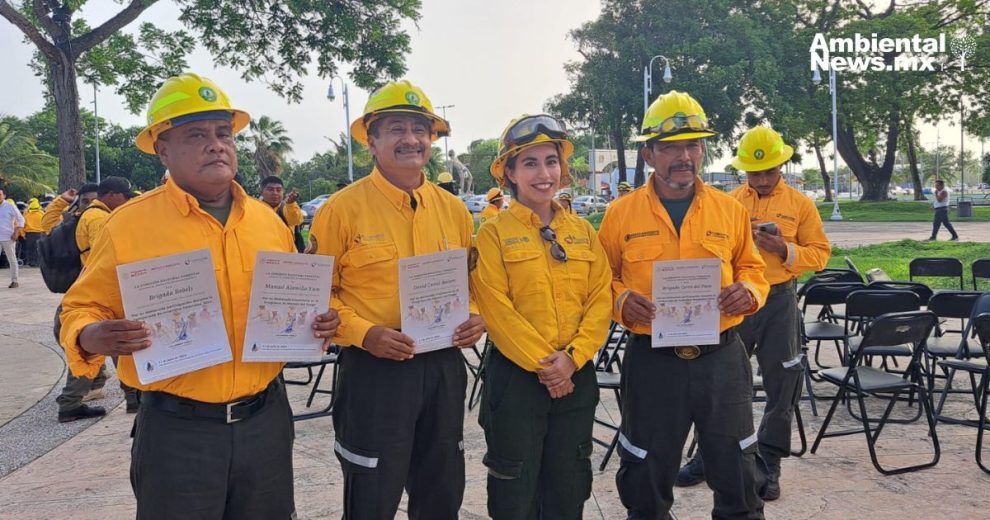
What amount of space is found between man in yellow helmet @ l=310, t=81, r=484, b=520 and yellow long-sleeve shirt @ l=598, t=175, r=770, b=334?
31.3 inches

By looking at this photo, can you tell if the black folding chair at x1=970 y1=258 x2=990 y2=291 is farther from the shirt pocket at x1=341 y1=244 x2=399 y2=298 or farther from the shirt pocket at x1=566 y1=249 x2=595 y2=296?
the shirt pocket at x1=341 y1=244 x2=399 y2=298

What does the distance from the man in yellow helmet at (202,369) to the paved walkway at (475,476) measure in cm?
152

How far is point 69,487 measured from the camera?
414 centimetres

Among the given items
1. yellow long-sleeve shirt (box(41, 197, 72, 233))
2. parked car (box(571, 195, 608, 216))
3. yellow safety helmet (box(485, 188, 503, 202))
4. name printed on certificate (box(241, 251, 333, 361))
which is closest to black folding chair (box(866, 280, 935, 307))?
name printed on certificate (box(241, 251, 333, 361))

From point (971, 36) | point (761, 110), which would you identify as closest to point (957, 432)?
point (761, 110)

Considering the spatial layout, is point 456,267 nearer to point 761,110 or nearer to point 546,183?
point 546,183

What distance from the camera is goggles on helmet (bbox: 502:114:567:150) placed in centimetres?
290

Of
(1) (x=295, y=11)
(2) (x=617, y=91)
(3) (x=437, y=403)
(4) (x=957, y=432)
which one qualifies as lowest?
(4) (x=957, y=432)

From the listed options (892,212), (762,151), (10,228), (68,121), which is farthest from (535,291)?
(892,212)

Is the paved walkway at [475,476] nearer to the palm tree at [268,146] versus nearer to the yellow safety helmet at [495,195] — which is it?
the yellow safety helmet at [495,195]

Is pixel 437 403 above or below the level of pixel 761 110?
below

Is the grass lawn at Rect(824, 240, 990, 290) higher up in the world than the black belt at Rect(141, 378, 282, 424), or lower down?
lower down

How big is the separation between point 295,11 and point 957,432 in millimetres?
11244

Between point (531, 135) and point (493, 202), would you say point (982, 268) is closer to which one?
point (531, 135)
